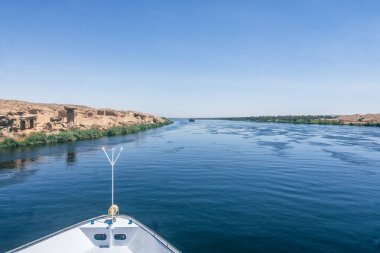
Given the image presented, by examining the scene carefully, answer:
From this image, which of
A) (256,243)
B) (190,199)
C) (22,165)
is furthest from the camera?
(22,165)

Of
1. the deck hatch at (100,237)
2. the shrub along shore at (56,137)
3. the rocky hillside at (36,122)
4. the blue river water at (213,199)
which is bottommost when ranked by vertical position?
the blue river water at (213,199)

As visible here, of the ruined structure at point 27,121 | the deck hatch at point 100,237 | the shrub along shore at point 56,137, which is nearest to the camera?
the deck hatch at point 100,237

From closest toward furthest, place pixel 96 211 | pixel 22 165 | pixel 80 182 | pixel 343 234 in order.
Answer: pixel 343 234 < pixel 96 211 < pixel 80 182 < pixel 22 165

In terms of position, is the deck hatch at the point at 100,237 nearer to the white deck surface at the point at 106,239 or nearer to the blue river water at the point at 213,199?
the white deck surface at the point at 106,239

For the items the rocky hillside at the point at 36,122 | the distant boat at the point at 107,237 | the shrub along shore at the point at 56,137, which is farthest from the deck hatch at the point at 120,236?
the rocky hillside at the point at 36,122

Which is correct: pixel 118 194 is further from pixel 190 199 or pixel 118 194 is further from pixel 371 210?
pixel 371 210

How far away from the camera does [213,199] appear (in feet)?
77.3

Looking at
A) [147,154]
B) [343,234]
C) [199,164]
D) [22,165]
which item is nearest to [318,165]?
[199,164]

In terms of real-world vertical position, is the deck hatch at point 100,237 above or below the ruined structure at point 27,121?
below

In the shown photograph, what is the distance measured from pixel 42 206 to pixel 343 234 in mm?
21256

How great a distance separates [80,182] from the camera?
29.4 metres

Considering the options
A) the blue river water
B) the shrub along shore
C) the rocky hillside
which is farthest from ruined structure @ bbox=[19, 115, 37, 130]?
the blue river water

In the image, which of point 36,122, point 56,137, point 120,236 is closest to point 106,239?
point 120,236

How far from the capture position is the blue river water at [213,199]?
Answer: 16.6m
